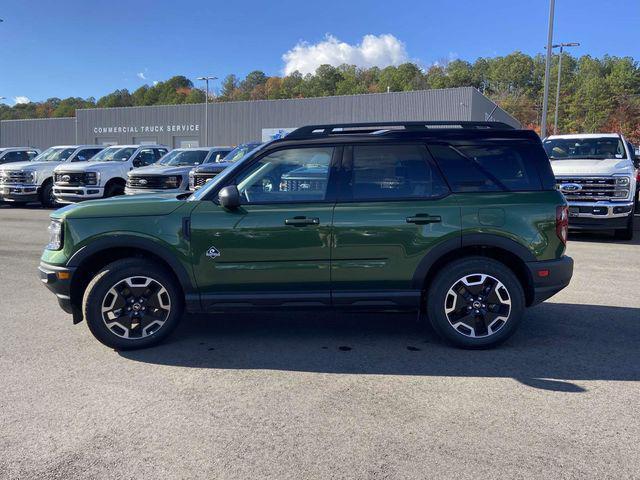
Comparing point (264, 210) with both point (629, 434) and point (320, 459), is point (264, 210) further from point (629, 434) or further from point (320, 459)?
point (629, 434)

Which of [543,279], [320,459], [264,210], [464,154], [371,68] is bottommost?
[320,459]

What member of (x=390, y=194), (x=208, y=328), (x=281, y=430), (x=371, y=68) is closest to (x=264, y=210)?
(x=390, y=194)

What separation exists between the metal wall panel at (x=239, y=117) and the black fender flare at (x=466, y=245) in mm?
38515

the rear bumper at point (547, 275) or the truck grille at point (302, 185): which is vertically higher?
the truck grille at point (302, 185)

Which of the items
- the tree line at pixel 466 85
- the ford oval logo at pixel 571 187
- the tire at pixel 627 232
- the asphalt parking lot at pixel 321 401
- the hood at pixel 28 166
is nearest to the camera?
the asphalt parking lot at pixel 321 401

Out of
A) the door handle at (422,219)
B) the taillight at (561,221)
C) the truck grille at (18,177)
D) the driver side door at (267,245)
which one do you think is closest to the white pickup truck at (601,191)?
the taillight at (561,221)

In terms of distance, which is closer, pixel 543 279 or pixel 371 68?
pixel 543 279

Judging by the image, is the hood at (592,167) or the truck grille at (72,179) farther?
the truck grille at (72,179)

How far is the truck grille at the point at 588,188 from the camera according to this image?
10.9 m

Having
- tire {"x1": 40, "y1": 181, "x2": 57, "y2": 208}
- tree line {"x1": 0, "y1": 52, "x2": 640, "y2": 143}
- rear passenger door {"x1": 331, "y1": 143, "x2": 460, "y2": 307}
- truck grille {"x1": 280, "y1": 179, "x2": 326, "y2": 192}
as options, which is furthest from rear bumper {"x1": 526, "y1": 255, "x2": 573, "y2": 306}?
tree line {"x1": 0, "y1": 52, "x2": 640, "y2": 143}

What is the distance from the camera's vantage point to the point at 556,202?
188 inches

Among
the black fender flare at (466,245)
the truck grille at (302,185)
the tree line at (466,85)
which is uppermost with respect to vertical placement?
the tree line at (466,85)

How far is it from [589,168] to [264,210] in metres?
8.91

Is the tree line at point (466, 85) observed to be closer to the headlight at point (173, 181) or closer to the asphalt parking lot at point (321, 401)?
the headlight at point (173, 181)
